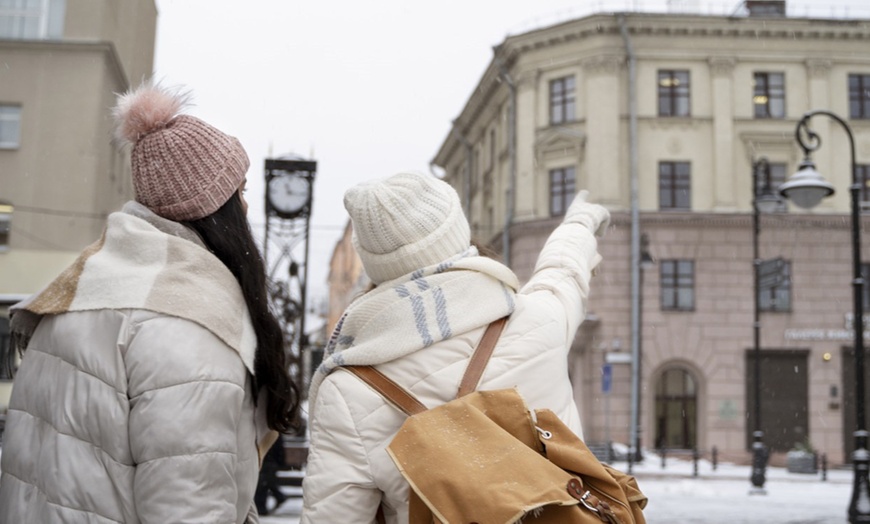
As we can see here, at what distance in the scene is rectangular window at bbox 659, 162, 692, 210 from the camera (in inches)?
1138

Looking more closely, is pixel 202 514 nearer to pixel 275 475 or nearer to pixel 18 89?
pixel 18 89

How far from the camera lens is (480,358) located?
2287mm

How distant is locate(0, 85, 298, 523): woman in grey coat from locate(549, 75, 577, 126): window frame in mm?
28056

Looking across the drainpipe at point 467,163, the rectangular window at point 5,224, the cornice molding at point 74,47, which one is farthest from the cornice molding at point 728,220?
the rectangular window at point 5,224

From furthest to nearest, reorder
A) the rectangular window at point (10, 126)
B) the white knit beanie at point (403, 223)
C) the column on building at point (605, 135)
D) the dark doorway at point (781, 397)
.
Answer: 1. the column on building at point (605, 135)
2. the dark doorway at point (781, 397)
3. the rectangular window at point (10, 126)
4. the white knit beanie at point (403, 223)

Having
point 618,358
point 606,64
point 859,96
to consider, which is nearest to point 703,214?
point 618,358

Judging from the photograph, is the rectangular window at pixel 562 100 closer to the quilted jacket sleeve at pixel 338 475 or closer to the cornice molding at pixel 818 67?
the cornice molding at pixel 818 67

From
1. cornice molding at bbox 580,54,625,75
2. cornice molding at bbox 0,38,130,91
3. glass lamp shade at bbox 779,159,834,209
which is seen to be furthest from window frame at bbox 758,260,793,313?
cornice molding at bbox 0,38,130,91

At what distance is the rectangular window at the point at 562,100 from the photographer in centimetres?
2989

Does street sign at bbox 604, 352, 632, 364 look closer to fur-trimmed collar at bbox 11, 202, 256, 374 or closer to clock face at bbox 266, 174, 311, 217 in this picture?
clock face at bbox 266, 174, 311, 217

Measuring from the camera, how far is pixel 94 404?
2061mm

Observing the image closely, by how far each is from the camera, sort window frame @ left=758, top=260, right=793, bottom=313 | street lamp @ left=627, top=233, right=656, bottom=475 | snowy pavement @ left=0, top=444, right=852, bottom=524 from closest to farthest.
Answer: snowy pavement @ left=0, top=444, right=852, bottom=524 → street lamp @ left=627, top=233, right=656, bottom=475 → window frame @ left=758, top=260, right=793, bottom=313

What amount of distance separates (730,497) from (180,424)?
16456 millimetres

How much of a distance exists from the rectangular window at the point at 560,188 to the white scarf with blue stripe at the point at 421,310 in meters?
27.5
